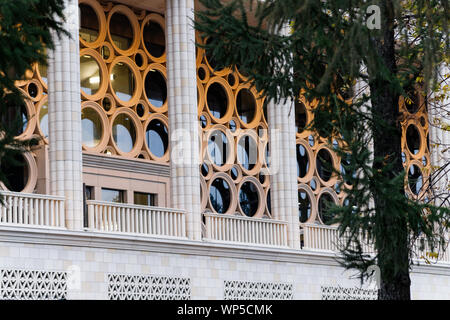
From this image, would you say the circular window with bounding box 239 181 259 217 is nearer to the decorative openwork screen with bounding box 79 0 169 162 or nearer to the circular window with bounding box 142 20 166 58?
the decorative openwork screen with bounding box 79 0 169 162

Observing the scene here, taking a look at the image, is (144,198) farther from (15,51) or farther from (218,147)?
Result: (15,51)

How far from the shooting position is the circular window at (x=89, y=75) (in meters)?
27.3

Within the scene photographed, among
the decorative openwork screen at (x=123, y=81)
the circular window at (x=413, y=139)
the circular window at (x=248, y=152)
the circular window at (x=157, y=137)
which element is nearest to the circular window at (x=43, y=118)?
the decorative openwork screen at (x=123, y=81)

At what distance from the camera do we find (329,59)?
499 inches

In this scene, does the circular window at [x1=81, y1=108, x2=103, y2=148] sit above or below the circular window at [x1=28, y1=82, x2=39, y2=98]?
below

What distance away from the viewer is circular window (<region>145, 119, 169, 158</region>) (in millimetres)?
28781

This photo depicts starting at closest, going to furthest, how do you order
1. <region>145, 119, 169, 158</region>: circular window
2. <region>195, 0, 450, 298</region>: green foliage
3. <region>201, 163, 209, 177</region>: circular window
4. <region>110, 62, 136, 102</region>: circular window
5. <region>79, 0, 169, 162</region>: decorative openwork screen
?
<region>195, 0, 450, 298</region>: green foliage
<region>79, 0, 169, 162</region>: decorative openwork screen
<region>110, 62, 136, 102</region>: circular window
<region>145, 119, 169, 158</region>: circular window
<region>201, 163, 209, 177</region>: circular window

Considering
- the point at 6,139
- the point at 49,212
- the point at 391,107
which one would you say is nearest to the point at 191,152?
A: the point at 49,212

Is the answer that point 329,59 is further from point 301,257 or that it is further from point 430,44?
point 301,257

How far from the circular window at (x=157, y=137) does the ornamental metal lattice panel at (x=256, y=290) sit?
484cm

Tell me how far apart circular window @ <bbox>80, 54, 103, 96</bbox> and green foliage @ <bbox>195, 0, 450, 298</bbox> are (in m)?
13.9

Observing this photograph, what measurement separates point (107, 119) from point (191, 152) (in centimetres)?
284

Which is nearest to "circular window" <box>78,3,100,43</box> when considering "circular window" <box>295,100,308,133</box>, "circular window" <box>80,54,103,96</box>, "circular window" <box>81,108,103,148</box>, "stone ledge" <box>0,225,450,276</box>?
"circular window" <box>80,54,103,96</box>

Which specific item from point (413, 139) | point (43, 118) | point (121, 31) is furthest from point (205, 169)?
point (413, 139)
